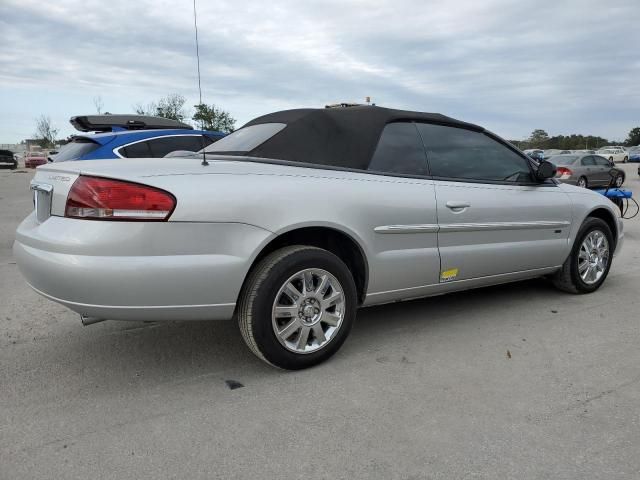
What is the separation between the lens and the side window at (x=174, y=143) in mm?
7358

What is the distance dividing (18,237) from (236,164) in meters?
1.36

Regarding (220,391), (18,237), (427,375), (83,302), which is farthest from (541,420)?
(18,237)

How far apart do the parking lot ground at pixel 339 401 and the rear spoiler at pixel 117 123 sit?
16.7 ft

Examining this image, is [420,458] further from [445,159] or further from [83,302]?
[445,159]

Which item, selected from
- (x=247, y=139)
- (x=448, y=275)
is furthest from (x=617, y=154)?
(x=247, y=139)

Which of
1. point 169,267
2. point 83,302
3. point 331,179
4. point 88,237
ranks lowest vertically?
point 83,302

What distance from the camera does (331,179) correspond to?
10.3 feet

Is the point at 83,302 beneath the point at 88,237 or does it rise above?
beneath

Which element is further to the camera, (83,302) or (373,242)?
(373,242)

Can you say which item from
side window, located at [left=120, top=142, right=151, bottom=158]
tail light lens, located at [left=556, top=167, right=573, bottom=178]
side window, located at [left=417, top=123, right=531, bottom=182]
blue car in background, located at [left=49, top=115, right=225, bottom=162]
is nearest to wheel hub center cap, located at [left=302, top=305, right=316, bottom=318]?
side window, located at [left=417, top=123, right=531, bottom=182]

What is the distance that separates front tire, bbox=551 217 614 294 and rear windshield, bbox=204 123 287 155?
9.58 ft

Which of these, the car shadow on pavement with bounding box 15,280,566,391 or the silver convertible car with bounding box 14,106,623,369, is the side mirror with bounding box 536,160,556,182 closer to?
the silver convertible car with bounding box 14,106,623,369

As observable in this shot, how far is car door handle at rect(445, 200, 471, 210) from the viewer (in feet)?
12.0

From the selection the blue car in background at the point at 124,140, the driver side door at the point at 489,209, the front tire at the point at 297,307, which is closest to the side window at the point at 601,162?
the blue car in background at the point at 124,140
